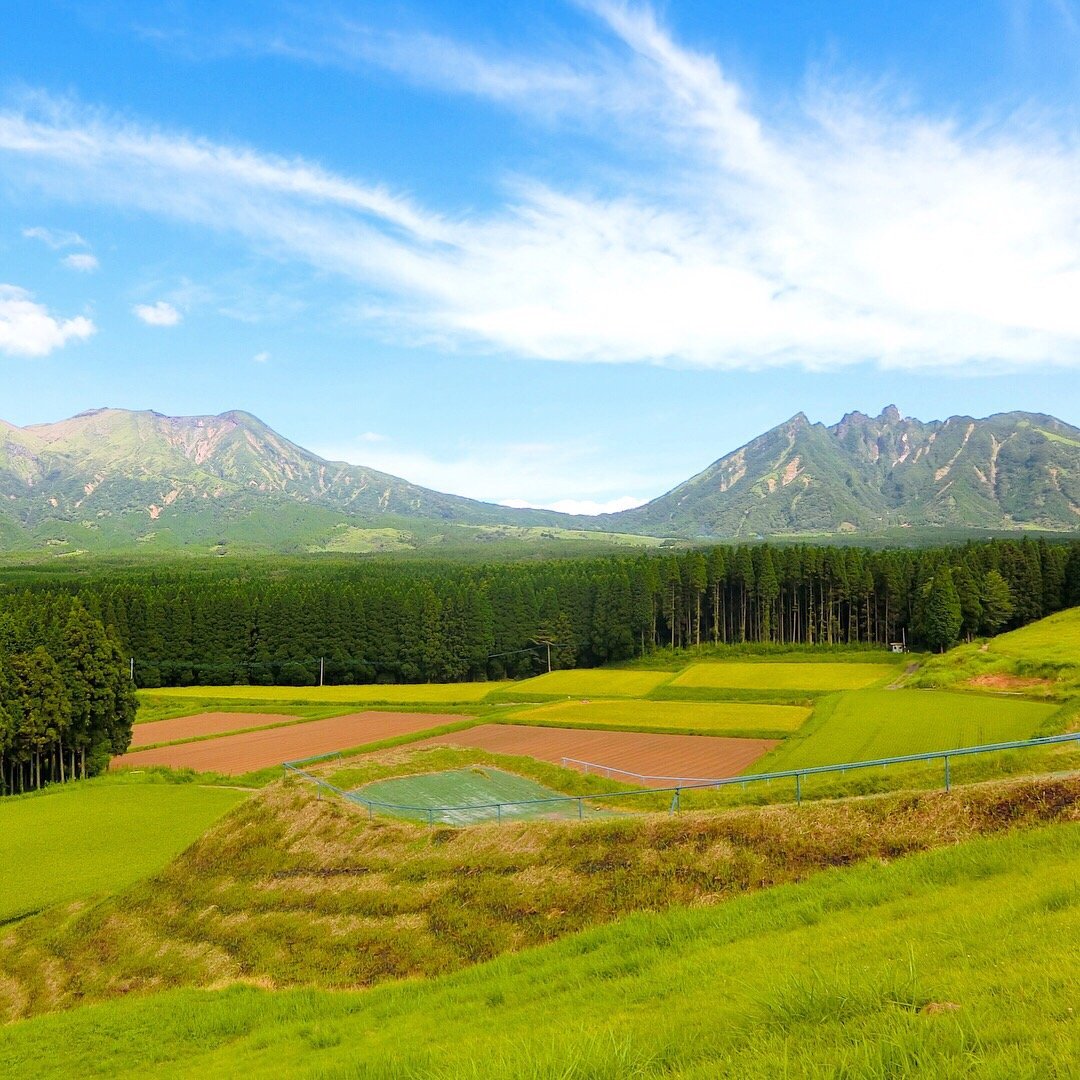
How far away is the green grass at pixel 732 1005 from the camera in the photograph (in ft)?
20.0

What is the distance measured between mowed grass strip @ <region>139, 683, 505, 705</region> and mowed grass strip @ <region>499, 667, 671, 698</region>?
4951 mm

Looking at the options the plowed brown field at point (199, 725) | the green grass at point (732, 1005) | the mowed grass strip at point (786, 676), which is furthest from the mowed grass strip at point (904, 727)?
the plowed brown field at point (199, 725)

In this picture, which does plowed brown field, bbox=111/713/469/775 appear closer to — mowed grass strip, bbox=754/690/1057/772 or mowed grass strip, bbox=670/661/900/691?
mowed grass strip, bbox=670/661/900/691

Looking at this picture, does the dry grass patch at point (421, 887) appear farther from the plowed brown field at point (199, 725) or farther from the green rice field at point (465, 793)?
the plowed brown field at point (199, 725)

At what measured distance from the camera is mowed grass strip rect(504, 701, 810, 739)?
54.8 metres

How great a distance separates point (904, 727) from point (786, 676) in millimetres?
31598

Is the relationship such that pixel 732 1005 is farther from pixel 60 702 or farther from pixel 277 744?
pixel 60 702

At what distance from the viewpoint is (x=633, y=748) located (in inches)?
2028

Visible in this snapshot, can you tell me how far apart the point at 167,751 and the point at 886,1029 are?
65278 millimetres

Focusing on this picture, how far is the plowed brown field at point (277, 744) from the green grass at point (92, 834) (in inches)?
226

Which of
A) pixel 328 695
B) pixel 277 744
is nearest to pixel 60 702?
pixel 277 744

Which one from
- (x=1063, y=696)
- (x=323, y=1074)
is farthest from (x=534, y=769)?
(x=1063, y=696)

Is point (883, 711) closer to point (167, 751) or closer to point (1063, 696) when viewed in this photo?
point (1063, 696)

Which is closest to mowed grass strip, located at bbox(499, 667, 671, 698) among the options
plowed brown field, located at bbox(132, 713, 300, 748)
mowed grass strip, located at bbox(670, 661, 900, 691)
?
mowed grass strip, located at bbox(670, 661, 900, 691)
